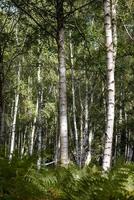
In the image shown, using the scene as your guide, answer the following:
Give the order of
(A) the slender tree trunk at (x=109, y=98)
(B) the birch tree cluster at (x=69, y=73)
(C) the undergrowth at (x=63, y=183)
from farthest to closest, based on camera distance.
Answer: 1. (B) the birch tree cluster at (x=69, y=73)
2. (A) the slender tree trunk at (x=109, y=98)
3. (C) the undergrowth at (x=63, y=183)

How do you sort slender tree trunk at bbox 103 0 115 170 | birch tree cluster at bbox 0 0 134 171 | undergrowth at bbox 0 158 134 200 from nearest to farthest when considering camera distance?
undergrowth at bbox 0 158 134 200 → slender tree trunk at bbox 103 0 115 170 → birch tree cluster at bbox 0 0 134 171

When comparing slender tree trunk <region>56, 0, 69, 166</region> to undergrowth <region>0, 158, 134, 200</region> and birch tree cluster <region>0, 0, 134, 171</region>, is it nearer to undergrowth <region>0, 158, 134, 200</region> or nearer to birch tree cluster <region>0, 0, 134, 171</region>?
birch tree cluster <region>0, 0, 134, 171</region>

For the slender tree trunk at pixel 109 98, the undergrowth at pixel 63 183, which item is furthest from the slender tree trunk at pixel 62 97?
the undergrowth at pixel 63 183

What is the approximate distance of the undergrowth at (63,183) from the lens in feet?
19.4

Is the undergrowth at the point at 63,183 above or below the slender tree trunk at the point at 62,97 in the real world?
below

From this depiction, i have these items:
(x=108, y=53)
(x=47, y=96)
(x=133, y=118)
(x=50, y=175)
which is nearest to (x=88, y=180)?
(x=50, y=175)

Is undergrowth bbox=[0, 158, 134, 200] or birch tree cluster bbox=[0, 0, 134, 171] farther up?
birch tree cluster bbox=[0, 0, 134, 171]

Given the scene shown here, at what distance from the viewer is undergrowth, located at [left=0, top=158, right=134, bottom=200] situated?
591 cm

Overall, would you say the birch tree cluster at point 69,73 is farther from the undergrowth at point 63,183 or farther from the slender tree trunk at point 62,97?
the undergrowth at point 63,183

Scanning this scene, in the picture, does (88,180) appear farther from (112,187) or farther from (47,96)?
(47,96)

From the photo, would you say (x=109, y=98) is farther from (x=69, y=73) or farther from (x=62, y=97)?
(x=69, y=73)

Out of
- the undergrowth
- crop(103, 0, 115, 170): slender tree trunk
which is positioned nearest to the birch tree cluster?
crop(103, 0, 115, 170): slender tree trunk

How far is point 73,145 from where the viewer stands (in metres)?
44.3

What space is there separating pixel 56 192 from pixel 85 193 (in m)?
1.19
